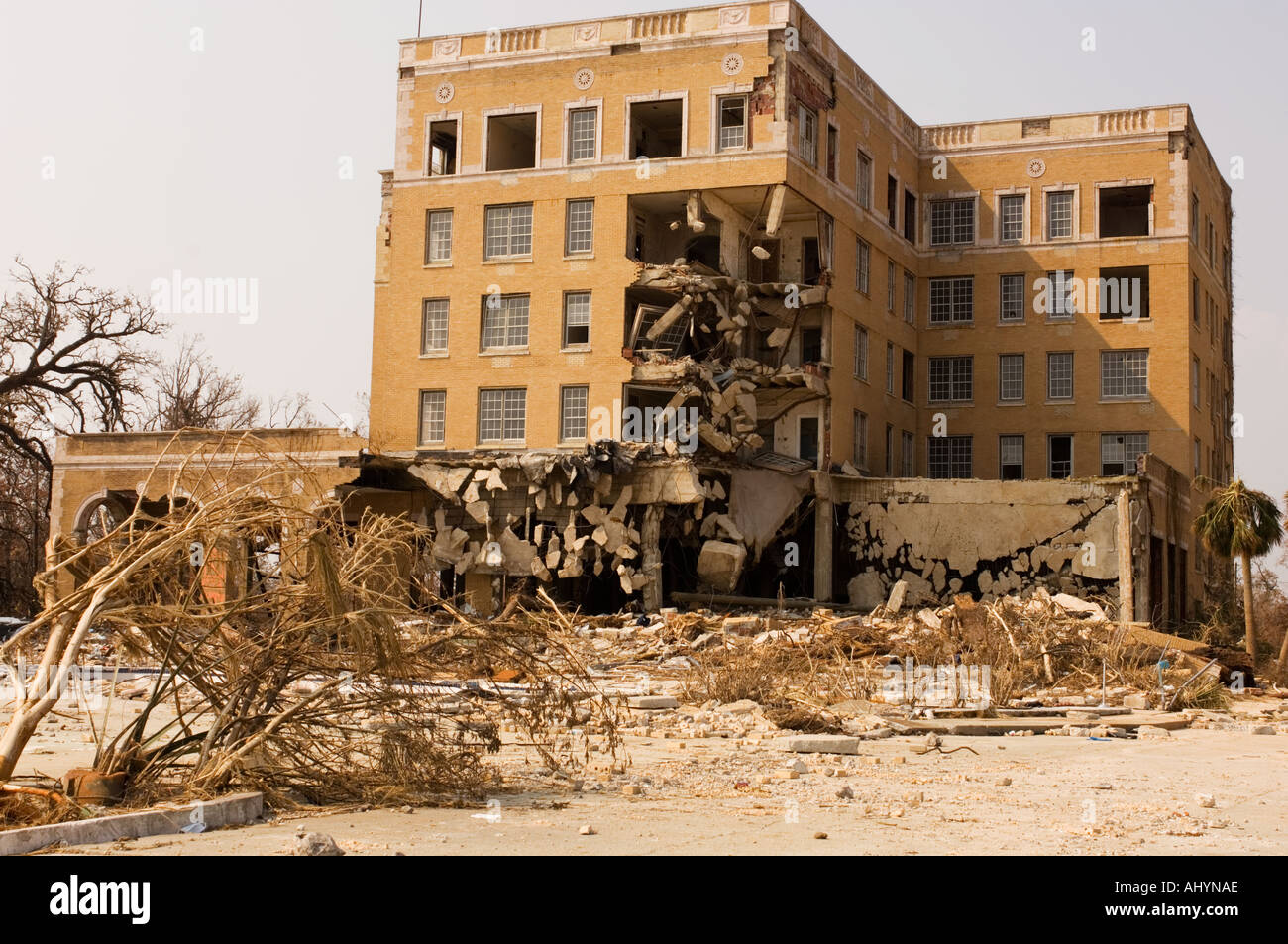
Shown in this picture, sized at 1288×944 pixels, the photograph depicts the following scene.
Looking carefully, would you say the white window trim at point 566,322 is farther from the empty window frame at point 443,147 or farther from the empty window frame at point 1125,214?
the empty window frame at point 1125,214

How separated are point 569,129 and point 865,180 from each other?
1010cm

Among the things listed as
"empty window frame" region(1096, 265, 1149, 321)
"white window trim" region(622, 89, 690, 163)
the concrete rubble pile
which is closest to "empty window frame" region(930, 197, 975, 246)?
"empty window frame" region(1096, 265, 1149, 321)

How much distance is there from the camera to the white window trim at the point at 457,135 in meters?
44.5

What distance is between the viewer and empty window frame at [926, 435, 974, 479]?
5144 cm

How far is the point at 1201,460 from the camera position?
170 ft

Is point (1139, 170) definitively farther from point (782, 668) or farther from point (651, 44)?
point (782, 668)

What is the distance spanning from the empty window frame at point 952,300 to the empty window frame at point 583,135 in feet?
49.4

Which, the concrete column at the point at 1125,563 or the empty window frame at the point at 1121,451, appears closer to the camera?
the concrete column at the point at 1125,563

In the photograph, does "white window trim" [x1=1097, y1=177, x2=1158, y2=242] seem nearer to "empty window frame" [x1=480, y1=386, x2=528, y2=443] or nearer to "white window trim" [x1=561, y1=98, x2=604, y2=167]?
"white window trim" [x1=561, y1=98, x2=604, y2=167]

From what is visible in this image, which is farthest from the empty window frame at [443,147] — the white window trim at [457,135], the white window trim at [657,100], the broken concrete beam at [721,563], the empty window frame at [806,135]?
the broken concrete beam at [721,563]

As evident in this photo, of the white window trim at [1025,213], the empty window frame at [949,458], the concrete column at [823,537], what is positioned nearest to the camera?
the concrete column at [823,537]

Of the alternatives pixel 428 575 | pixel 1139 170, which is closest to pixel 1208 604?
pixel 1139 170

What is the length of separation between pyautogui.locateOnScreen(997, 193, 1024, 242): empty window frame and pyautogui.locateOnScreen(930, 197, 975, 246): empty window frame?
992 mm

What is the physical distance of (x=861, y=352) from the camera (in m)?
46.3
